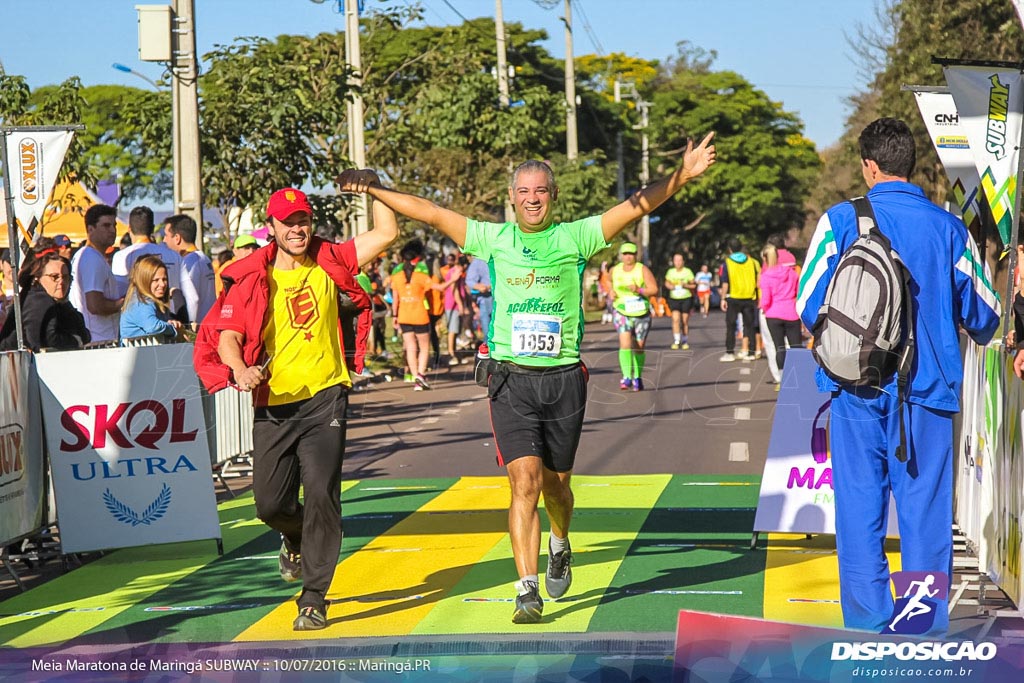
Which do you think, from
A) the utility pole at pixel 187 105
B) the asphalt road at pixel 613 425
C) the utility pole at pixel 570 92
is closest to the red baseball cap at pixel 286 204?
the asphalt road at pixel 613 425

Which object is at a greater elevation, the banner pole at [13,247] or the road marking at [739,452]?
the banner pole at [13,247]

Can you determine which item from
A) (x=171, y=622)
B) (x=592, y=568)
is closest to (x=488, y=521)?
(x=592, y=568)

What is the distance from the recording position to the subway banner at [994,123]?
7410mm

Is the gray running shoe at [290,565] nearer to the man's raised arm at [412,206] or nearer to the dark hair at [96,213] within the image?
the man's raised arm at [412,206]

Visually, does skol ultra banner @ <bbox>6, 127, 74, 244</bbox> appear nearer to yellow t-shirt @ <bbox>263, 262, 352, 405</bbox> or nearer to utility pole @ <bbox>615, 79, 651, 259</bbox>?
yellow t-shirt @ <bbox>263, 262, 352, 405</bbox>

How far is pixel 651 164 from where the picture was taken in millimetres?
84500

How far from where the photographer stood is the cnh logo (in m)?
8.99

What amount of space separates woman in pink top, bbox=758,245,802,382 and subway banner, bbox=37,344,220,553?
34.7ft

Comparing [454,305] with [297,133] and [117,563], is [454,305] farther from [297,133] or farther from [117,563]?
[117,563]

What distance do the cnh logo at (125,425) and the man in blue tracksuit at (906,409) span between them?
4.74 metres

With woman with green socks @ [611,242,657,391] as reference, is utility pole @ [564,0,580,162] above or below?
above

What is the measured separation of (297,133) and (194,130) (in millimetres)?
2709

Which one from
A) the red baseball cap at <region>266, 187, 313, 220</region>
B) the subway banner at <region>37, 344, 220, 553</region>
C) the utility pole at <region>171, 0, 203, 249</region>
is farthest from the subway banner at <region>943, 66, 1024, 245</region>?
the utility pole at <region>171, 0, 203, 249</region>

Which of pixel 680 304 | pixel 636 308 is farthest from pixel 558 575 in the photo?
pixel 680 304
